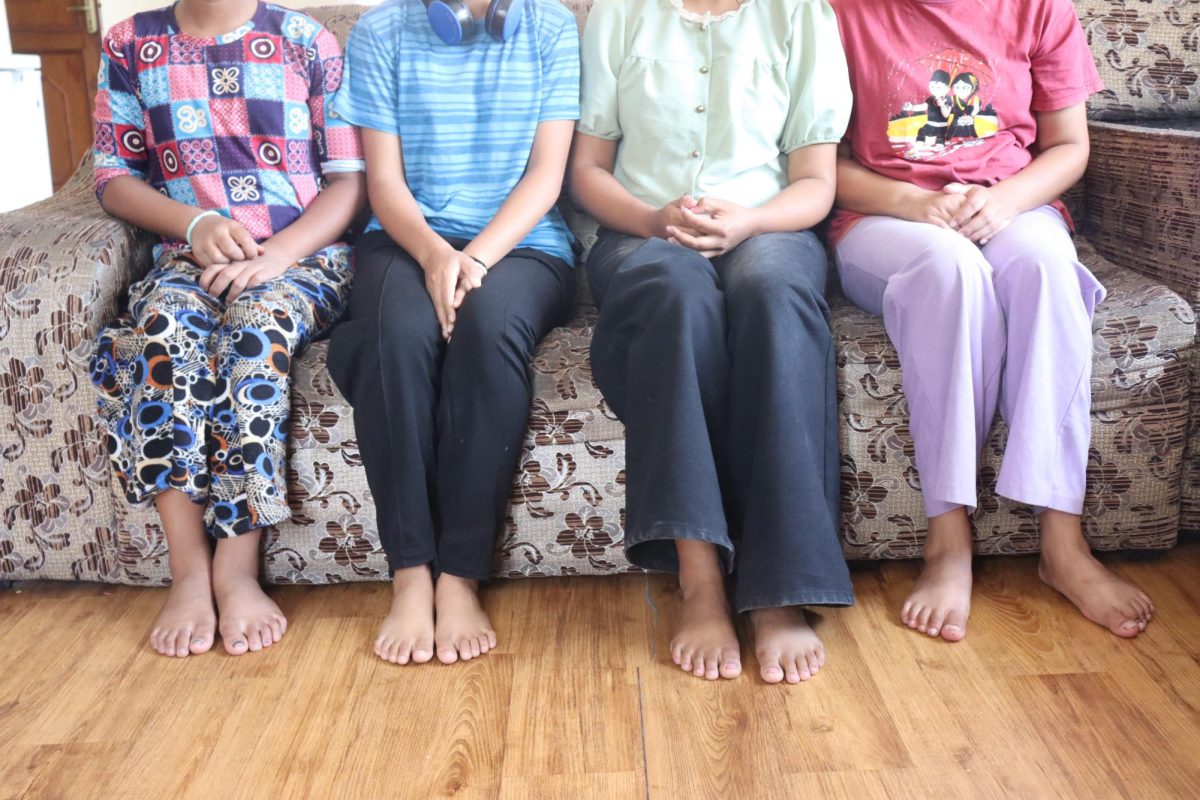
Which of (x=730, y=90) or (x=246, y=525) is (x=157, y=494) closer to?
(x=246, y=525)

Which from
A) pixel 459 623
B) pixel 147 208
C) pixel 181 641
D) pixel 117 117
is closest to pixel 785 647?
pixel 459 623

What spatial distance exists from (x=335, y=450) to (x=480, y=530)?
0.23 m

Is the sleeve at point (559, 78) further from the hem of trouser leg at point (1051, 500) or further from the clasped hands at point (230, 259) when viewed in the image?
the hem of trouser leg at point (1051, 500)

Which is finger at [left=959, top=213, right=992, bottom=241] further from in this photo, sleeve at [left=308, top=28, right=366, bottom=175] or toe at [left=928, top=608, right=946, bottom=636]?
sleeve at [left=308, top=28, right=366, bottom=175]

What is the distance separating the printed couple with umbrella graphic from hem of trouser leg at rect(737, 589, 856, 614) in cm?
74

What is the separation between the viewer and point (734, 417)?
1.30 meters

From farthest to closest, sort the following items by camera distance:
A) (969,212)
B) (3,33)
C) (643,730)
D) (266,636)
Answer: (3,33) < (969,212) < (266,636) < (643,730)

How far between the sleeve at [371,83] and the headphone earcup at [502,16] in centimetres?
16

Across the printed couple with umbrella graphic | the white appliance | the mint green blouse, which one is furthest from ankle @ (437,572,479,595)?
the white appliance

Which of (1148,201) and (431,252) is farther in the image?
(1148,201)

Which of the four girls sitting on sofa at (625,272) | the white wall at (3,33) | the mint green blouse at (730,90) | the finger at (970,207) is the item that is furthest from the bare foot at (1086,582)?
the white wall at (3,33)

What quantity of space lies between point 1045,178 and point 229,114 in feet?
4.07

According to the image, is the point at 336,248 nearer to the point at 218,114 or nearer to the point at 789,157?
the point at 218,114

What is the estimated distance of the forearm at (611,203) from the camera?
5.01ft
